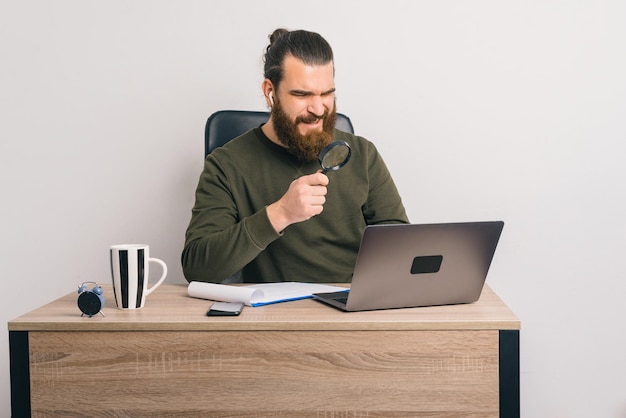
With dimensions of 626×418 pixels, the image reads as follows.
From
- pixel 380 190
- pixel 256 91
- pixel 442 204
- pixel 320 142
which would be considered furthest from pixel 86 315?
pixel 442 204

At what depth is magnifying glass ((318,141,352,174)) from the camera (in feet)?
4.57

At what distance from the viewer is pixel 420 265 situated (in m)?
1.18

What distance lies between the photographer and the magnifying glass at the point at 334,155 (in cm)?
139

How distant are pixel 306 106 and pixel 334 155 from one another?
15.5 inches

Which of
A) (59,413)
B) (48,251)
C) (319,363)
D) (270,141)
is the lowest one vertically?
(48,251)

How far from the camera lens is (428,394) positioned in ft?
3.68

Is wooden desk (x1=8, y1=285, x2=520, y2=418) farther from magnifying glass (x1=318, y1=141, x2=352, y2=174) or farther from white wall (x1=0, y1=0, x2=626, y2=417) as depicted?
white wall (x1=0, y1=0, x2=626, y2=417)

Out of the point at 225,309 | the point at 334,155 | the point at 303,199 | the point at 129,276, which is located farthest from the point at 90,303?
the point at 334,155

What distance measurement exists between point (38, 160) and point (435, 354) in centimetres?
170

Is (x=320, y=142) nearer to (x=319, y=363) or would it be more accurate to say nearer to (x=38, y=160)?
(x=319, y=363)

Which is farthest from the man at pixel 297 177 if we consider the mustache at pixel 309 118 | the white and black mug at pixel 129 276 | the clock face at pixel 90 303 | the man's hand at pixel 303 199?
the clock face at pixel 90 303

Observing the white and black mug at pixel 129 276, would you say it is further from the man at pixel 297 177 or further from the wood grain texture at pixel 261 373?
the man at pixel 297 177

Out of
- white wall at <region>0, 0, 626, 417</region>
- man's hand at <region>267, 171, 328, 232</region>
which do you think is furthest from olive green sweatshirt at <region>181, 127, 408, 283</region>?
white wall at <region>0, 0, 626, 417</region>

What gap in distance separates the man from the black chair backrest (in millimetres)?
54
